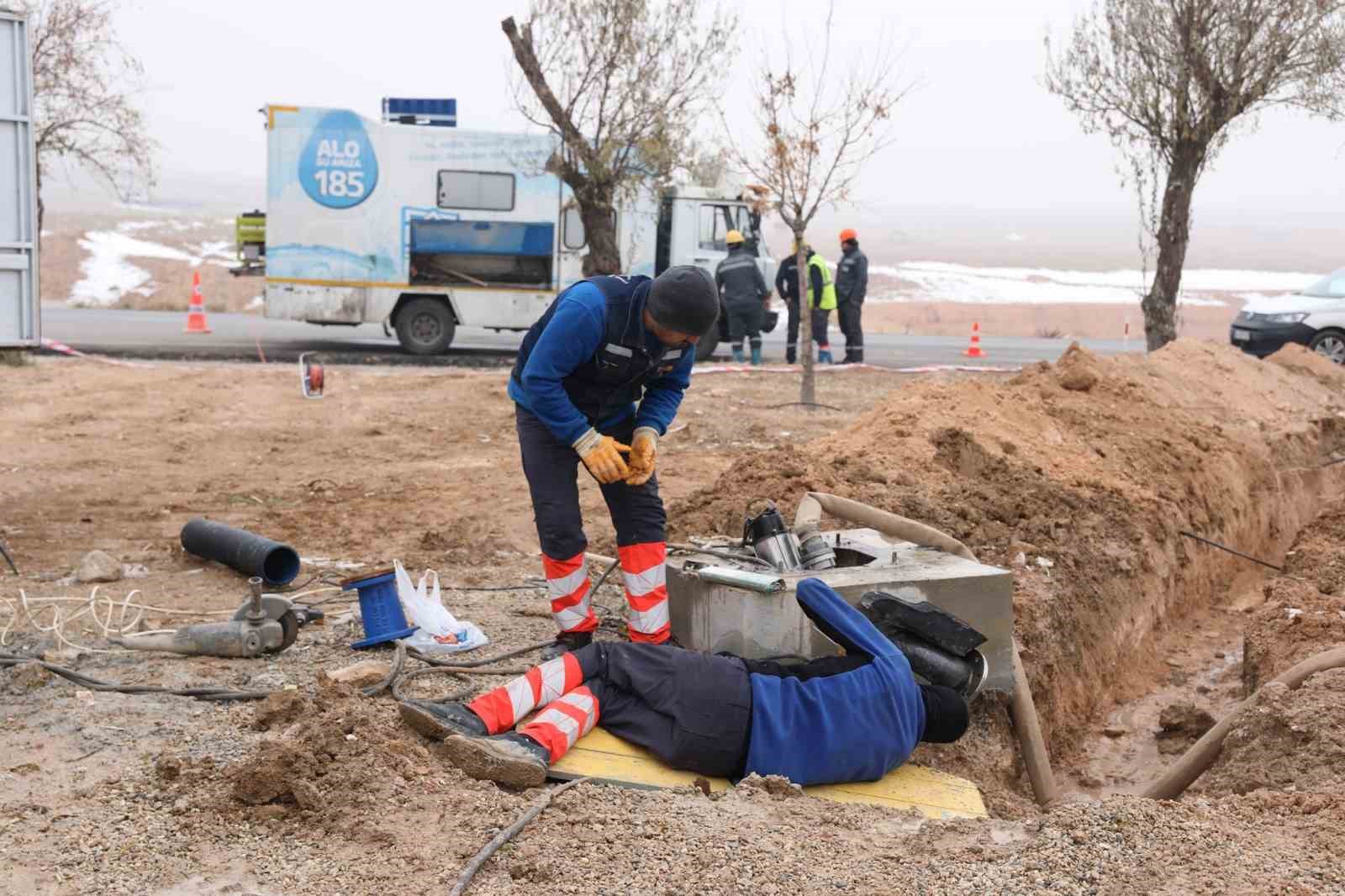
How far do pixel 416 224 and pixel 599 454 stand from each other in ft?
41.3

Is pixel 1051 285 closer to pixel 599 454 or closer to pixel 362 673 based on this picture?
pixel 599 454

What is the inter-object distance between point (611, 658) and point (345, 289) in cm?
1341

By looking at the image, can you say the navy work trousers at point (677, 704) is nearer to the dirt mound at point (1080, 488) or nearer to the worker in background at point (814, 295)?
the dirt mound at point (1080, 488)

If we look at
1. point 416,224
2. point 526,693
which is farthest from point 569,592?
point 416,224

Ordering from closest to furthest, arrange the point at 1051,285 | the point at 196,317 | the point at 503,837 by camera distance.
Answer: the point at 503,837, the point at 196,317, the point at 1051,285

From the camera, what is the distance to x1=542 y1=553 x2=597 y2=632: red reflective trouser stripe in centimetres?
561

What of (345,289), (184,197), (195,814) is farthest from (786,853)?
(184,197)

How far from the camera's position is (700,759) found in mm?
4562

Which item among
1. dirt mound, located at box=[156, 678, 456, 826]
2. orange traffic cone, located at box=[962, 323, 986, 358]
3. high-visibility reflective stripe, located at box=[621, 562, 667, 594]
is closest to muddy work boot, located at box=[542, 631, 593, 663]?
high-visibility reflective stripe, located at box=[621, 562, 667, 594]

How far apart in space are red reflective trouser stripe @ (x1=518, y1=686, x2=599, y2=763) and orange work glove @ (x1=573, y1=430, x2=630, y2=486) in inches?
41.1

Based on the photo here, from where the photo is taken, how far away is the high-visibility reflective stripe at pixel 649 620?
5.68m

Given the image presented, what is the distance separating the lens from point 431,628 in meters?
5.66

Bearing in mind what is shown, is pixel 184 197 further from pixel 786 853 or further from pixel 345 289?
pixel 786 853

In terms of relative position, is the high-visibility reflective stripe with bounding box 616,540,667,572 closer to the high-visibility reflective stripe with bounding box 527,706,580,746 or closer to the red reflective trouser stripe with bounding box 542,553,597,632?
the red reflective trouser stripe with bounding box 542,553,597,632
